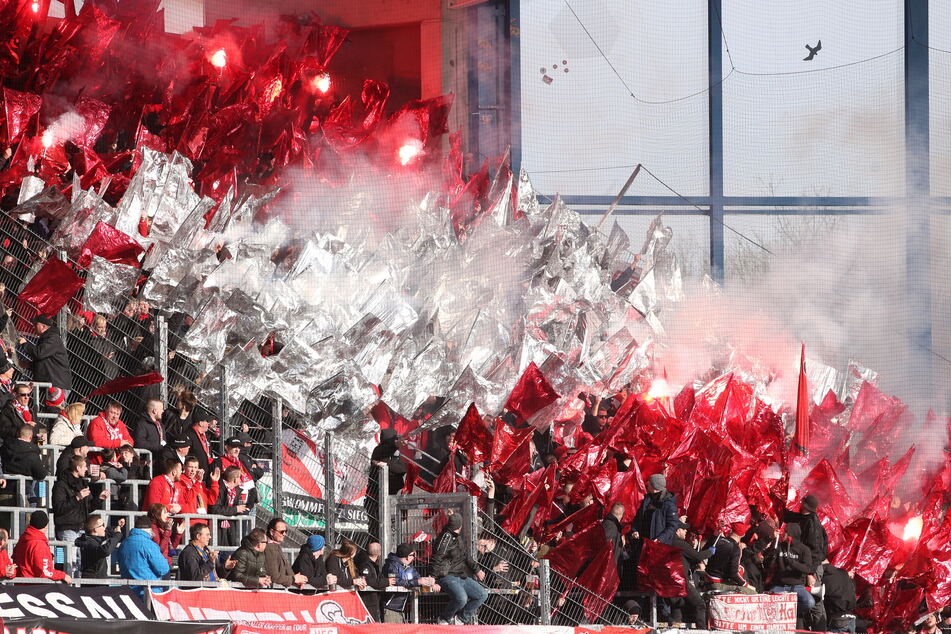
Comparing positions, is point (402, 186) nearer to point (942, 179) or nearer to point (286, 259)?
point (286, 259)

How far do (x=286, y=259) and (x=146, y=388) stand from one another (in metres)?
2.27

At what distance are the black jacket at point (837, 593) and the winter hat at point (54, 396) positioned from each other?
5.53 meters

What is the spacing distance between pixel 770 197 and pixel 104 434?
36.4 feet

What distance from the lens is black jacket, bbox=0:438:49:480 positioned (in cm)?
909

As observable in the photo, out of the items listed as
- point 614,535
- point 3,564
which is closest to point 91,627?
point 3,564

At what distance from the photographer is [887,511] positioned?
479 inches

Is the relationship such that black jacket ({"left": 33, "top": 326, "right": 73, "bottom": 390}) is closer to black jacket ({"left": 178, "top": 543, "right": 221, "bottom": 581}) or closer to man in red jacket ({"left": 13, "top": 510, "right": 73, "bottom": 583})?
black jacket ({"left": 178, "top": 543, "right": 221, "bottom": 581})

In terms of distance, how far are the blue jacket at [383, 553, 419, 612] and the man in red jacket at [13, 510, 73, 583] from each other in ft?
6.91

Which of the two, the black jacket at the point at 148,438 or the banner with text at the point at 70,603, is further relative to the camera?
the black jacket at the point at 148,438

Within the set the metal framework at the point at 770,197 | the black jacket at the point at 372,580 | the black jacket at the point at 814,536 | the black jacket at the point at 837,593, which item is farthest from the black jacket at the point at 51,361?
the metal framework at the point at 770,197

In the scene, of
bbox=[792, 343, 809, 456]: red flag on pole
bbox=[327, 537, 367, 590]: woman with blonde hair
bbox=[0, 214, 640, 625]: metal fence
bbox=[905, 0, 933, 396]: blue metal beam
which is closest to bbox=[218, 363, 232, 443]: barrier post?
bbox=[0, 214, 640, 625]: metal fence

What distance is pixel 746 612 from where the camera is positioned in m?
9.71

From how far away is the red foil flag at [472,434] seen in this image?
37.8 feet

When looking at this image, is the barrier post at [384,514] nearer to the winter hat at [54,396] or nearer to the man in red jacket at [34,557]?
the winter hat at [54,396]
